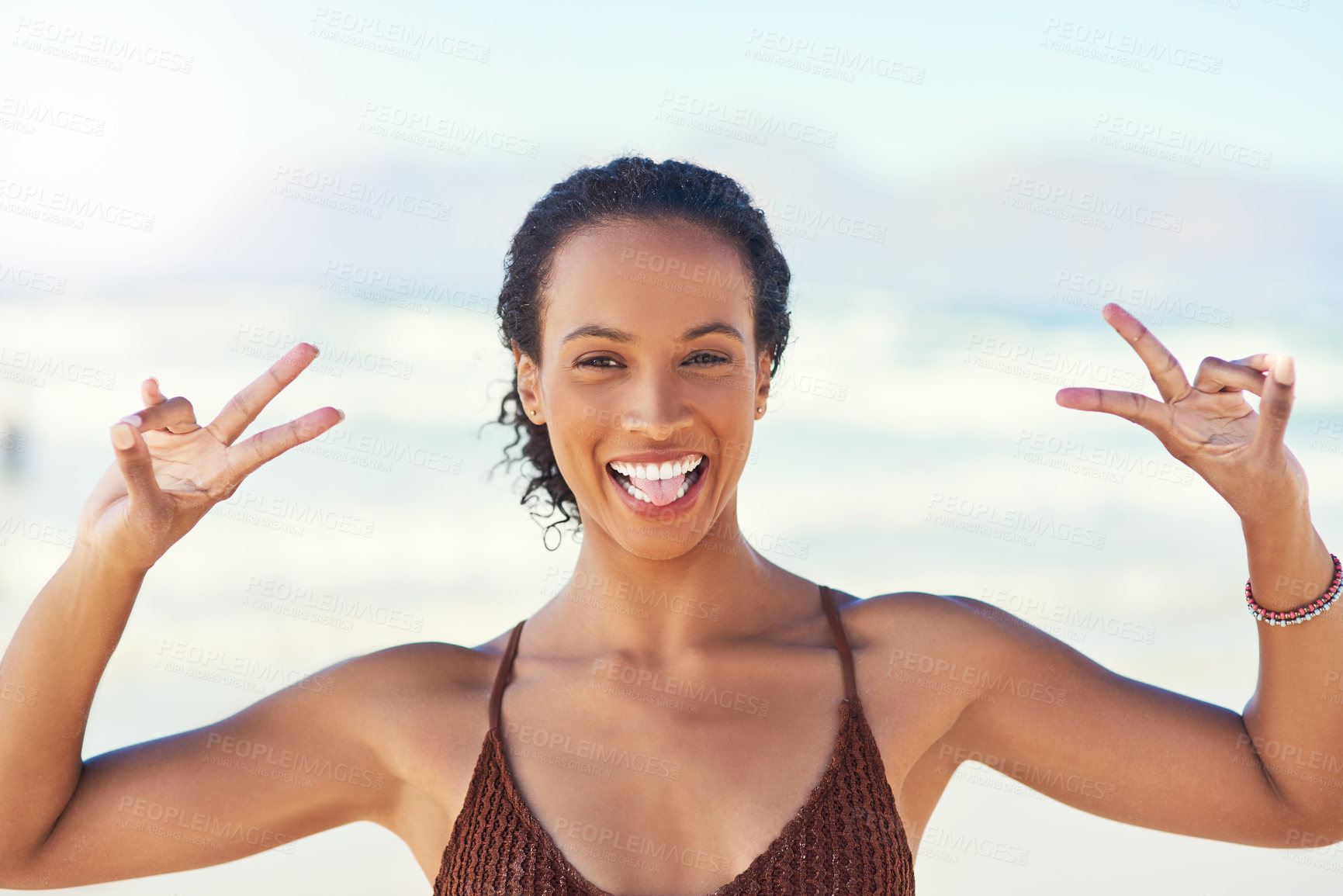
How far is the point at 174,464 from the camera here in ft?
7.38

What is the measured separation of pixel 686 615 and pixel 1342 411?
564 cm

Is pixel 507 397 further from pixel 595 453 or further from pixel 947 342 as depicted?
pixel 947 342

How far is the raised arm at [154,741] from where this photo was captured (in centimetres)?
221

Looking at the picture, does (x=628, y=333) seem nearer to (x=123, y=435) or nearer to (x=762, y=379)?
(x=762, y=379)

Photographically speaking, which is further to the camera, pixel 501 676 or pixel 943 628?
pixel 501 676

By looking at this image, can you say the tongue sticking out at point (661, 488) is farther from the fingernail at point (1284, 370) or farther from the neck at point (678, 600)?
the fingernail at point (1284, 370)

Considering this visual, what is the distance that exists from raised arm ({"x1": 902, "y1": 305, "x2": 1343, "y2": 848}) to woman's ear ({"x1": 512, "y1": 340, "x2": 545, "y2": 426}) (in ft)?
2.97

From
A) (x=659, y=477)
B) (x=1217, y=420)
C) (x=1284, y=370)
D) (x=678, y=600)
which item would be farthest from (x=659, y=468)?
(x=1284, y=370)

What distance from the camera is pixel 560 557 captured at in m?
6.52

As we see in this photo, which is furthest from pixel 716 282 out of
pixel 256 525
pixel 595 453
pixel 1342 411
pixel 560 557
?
pixel 1342 411

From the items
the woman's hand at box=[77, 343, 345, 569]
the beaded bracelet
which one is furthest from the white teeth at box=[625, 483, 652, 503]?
the beaded bracelet

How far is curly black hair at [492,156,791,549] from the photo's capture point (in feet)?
8.48

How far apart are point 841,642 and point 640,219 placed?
3.07 ft

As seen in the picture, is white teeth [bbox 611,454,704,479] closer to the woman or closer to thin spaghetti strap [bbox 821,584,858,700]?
the woman
